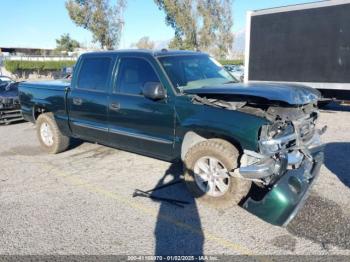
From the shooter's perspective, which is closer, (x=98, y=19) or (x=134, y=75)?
(x=134, y=75)

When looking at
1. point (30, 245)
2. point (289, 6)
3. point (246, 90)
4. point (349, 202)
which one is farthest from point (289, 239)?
point (289, 6)

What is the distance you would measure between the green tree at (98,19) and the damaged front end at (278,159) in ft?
132

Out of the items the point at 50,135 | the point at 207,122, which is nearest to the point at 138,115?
the point at 207,122

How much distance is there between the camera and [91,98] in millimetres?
6156

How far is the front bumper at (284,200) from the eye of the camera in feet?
12.7

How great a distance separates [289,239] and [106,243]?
6.06 ft

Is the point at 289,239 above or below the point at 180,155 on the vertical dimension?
below

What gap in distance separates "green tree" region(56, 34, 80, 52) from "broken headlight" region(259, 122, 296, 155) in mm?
87550

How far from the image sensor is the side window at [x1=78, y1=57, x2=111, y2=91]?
237 inches

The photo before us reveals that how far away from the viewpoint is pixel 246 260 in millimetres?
3529

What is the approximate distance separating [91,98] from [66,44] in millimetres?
87161

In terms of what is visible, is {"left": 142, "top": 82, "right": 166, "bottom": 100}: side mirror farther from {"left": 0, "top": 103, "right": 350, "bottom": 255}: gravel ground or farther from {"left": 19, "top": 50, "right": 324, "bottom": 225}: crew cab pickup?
{"left": 0, "top": 103, "right": 350, "bottom": 255}: gravel ground

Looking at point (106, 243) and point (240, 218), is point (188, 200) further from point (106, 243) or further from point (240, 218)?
point (106, 243)

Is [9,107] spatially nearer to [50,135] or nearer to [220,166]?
[50,135]
